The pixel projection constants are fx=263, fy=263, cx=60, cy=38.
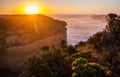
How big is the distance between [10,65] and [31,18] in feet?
48.7

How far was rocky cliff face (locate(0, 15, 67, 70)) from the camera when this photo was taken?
29.5 metres

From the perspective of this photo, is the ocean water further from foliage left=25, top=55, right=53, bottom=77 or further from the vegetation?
foliage left=25, top=55, right=53, bottom=77

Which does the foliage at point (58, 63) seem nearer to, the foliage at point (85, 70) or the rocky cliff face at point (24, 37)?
the foliage at point (85, 70)

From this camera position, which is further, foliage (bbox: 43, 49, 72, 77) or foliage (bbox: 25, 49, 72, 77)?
foliage (bbox: 43, 49, 72, 77)

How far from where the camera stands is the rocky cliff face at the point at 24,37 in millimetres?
29531

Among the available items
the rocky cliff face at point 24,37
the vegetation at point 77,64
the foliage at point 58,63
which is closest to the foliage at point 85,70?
the vegetation at point 77,64

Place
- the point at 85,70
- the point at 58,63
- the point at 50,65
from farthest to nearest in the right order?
the point at 58,63, the point at 50,65, the point at 85,70

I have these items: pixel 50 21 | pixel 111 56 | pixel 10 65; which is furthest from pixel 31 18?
pixel 111 56

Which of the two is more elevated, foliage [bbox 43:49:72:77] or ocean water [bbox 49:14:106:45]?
foliage [bbox 43:49:72:77]

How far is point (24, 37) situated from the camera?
32812 mm

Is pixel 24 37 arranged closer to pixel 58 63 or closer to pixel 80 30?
pixel 58 63

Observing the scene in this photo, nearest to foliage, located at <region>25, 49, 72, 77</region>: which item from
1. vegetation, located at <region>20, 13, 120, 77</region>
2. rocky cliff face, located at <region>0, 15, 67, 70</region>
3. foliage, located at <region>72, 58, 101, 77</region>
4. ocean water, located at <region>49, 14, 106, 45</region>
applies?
vegetation, located at <region>20, 13, 120, 77</region>

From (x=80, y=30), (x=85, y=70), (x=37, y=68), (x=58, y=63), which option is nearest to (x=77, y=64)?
(x=85, y=70)

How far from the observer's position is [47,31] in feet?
124
